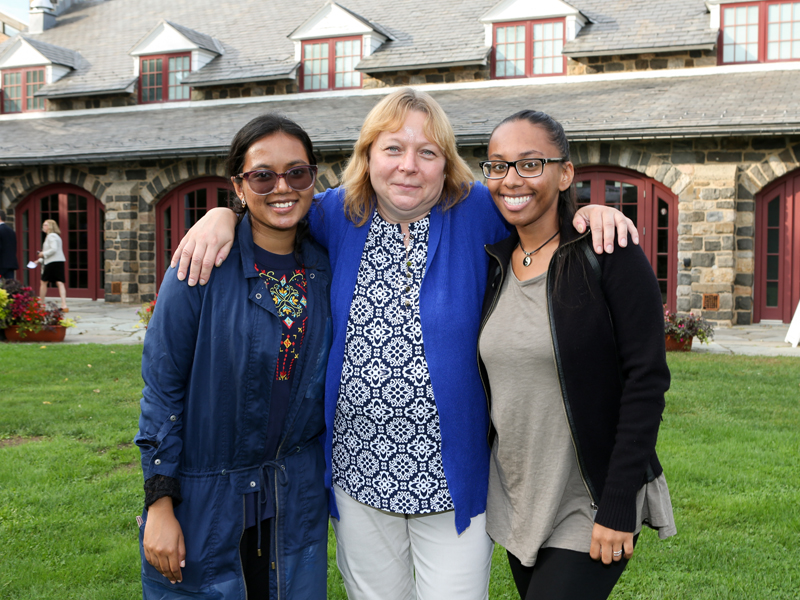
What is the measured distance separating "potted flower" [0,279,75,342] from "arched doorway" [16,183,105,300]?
664 centimetres

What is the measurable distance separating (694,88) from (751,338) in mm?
4732

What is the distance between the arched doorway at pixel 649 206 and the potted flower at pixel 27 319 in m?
8.48

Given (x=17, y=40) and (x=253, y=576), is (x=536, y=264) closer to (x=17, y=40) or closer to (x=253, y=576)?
(x=253, y=576)

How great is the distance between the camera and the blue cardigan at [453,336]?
219 centimetres

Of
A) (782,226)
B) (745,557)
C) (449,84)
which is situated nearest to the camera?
(745,557)

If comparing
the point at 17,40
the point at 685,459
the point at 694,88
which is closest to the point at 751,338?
the point at 694,88

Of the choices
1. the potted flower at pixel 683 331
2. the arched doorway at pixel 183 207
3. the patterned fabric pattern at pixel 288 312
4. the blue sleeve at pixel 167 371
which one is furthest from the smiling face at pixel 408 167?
the arched doorway at pixel 183 207

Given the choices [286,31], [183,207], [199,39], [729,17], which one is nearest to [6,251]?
[183,207]

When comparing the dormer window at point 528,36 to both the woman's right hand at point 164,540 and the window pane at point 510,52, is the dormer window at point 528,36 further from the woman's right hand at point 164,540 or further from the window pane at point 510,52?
the woman's right hand at point 164,540

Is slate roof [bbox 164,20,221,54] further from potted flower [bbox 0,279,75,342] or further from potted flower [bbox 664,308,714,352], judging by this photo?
potted flower [bbox 664,308,714,352]

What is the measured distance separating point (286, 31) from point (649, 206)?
9632 millimetres

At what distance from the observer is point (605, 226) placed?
203 centimetres

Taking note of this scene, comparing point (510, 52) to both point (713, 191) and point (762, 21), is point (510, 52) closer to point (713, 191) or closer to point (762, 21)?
point (762, 21)

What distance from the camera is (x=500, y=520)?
222cm
